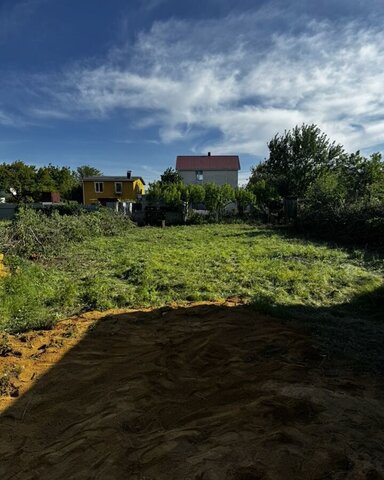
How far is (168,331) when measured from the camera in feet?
16.9

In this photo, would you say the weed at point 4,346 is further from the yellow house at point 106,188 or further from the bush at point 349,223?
the yellow house at point 106,188

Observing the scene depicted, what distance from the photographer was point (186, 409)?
321 centimetres

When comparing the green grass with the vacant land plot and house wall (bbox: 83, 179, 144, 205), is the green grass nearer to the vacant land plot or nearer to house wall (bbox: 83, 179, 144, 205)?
the vacant land plot

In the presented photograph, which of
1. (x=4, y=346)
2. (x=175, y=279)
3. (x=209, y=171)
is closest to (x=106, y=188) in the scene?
(x=209, y=171)

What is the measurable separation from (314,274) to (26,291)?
6068 mm

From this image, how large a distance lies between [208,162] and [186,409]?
140 feet

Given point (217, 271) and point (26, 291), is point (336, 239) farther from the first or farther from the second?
point (26, 291)

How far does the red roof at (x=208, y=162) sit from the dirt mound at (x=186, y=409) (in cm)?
3977

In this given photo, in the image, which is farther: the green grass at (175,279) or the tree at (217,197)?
the tree at (217,197)

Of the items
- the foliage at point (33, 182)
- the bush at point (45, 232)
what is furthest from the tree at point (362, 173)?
the foliage at point (33, 182)

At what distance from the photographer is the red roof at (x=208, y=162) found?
43688 millimetres

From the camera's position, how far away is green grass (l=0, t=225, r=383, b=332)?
21.2 feet

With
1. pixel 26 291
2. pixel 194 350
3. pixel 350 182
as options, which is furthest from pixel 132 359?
pixel 350 182

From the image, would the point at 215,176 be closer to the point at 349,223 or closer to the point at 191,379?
the point at 349,223
